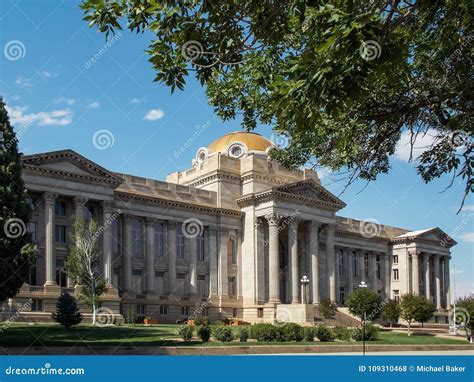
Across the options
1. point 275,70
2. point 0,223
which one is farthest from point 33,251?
point 275,70

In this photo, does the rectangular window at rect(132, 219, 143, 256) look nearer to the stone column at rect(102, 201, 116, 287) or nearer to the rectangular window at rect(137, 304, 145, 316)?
the rectangular window at rect(137, 304, 145, 316)

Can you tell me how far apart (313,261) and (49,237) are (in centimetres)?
2719

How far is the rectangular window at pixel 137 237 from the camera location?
58000mm

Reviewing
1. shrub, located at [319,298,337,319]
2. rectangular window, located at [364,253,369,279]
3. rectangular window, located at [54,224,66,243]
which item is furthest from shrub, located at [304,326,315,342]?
rectangular window, located at [364,253,369,279]

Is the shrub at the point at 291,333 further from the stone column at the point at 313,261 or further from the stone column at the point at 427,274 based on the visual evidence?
the stone column at the point at 427,274

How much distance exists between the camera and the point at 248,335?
3909 cm

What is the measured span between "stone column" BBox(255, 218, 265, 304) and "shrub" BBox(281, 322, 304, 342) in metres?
21.9

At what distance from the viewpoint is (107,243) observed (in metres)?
52.6

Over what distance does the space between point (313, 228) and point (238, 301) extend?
10352 millimetres

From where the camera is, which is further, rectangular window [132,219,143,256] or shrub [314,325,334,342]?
rectangular window [132,219,143,256]

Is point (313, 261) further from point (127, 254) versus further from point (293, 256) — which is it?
point (127, 254)

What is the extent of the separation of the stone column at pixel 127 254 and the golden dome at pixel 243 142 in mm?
17861

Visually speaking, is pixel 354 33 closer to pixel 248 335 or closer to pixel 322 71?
pixel 322 71

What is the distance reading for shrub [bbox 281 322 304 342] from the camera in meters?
39.1
